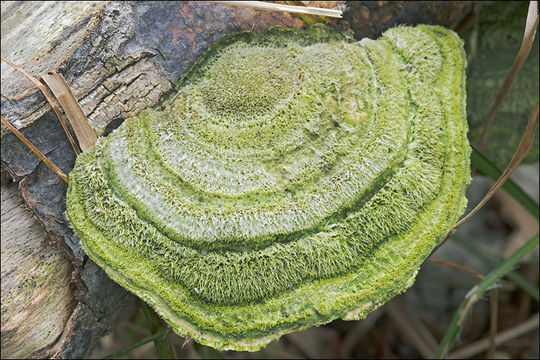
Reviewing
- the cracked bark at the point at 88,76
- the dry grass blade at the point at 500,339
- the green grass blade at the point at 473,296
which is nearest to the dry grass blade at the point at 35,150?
the cracked bark at the point at 88,76

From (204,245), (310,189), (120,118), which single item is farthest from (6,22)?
(310,189)

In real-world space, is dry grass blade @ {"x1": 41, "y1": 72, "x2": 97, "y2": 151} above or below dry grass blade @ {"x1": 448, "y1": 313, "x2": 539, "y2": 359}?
above

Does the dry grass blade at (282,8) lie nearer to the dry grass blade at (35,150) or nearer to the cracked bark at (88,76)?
the cracked bark at (88,76)

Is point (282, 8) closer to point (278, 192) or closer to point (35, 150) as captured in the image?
point (278, 192)

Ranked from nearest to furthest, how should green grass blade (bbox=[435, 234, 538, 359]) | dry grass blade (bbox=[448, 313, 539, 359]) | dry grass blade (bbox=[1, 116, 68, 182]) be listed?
dry grass blade (bbox=[1, 116, 68, 182]) → green grass blade (bbox=[435, 234, 538, 359]) → dry grass blade (bbox=[448, 313, 539, 359])

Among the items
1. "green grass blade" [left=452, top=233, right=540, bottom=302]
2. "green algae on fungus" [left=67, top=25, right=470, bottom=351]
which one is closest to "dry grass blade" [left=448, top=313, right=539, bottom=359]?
"green grass blade" [left=452, top=233, right=540, bottom=302]

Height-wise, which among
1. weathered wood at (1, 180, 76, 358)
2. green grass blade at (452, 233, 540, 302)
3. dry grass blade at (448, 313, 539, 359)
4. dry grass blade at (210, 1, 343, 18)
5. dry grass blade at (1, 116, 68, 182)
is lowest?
dry grass blade at (448, 313, 539, 359)

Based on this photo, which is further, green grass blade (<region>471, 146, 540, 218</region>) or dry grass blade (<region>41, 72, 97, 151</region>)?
green grass blade (<region>471, 146, 540, 218</region>)

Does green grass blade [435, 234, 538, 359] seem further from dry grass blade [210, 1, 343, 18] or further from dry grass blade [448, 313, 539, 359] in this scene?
dry grass blade [210, 1, 343, 18]
